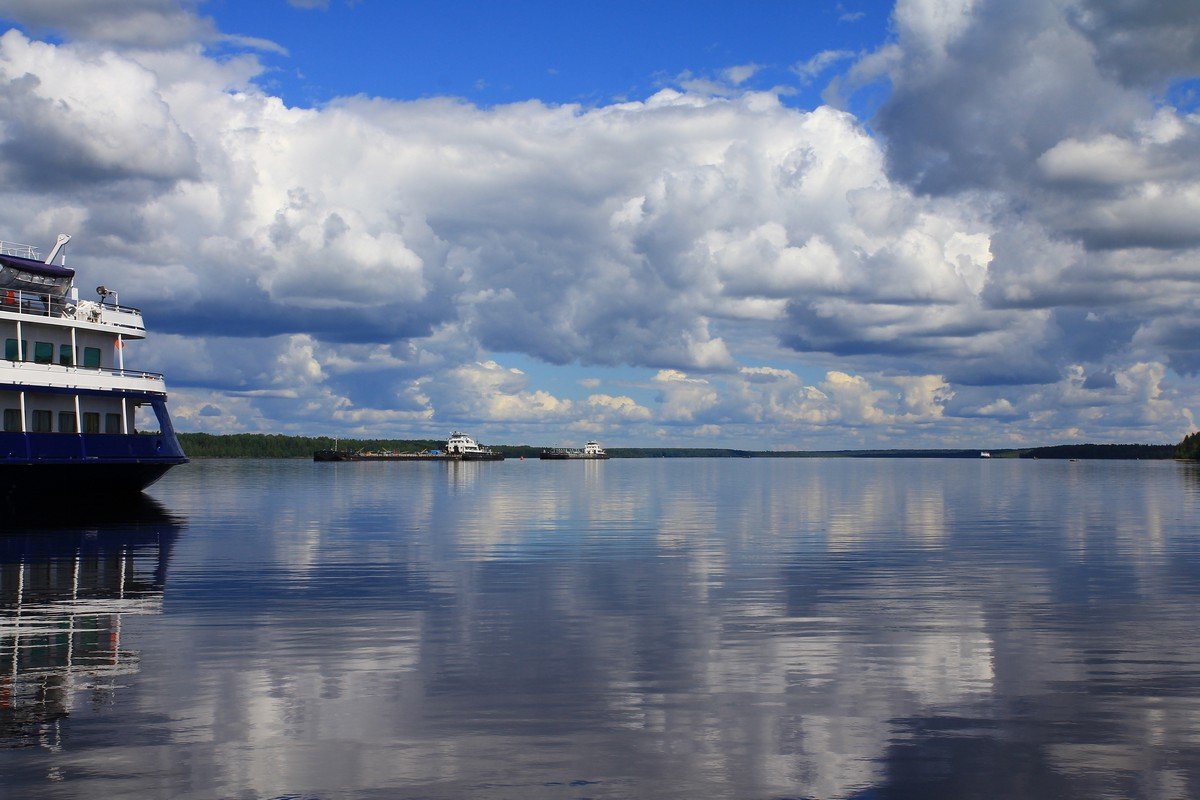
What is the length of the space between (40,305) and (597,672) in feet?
198

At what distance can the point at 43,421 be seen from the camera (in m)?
64.5

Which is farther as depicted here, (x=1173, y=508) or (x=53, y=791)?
(x=1173, y=508)

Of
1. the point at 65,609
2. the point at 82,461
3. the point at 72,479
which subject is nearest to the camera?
the point at 65,609

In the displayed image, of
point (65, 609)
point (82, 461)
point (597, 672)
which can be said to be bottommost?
point (597, 672)

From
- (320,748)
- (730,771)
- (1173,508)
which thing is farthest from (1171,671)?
(1173,508)

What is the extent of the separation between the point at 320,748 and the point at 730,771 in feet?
20.0

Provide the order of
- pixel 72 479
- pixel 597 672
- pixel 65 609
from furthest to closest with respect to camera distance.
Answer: pixel 72 479 < pixel 65 609 < pixel 597 672

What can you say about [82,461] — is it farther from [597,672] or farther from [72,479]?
[597,672]

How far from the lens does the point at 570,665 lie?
20.8 meters

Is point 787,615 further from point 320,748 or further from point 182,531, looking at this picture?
point 182,531

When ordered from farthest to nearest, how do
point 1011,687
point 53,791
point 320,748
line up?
point 1011,687 → point 320,748 → point 53,791

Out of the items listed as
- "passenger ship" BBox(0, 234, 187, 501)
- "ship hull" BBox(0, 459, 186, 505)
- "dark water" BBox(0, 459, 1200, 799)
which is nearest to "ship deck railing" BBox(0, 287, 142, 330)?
"passenger ship" BBox(0, 234, 187, 501)

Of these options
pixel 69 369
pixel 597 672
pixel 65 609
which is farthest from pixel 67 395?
pixel 597 672

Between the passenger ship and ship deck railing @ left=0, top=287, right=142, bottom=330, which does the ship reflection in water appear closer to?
the passenger ship
